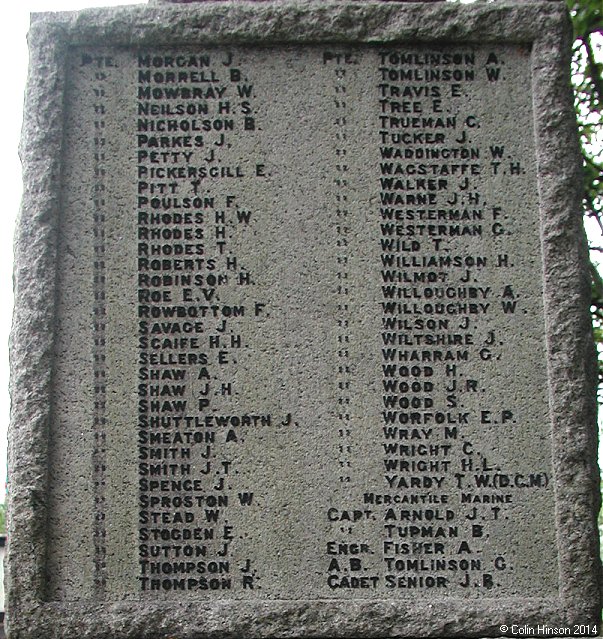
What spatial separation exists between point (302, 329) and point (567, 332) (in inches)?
41.2

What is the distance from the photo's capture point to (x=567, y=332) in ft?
11.9

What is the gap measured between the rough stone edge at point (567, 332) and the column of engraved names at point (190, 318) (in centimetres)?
118

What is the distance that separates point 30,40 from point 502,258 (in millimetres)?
2110

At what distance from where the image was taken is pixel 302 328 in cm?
362

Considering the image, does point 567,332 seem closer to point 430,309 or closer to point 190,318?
point 430,309

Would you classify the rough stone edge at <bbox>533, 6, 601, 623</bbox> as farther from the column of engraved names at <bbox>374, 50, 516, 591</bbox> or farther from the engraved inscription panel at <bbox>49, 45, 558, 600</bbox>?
the column of engraved names at <bbox>374, 50, 516, 591</bbox>

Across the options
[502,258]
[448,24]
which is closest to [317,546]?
[502,258]

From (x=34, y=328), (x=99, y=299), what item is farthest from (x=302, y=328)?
(x=34, y=328)

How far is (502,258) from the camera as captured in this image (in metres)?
3.69

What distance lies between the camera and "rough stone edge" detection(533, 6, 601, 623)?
11.6 feet

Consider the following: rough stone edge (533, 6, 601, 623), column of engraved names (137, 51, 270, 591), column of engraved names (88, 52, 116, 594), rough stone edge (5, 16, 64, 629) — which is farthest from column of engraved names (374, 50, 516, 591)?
rough stone edge (5, 16, 64, 629)

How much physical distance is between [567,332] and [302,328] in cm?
105

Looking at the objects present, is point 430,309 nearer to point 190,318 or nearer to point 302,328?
point 302,328

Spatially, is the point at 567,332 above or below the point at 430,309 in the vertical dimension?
below
